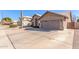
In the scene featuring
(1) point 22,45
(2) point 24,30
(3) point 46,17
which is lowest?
(1) point 22,45

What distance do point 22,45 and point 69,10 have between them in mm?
956

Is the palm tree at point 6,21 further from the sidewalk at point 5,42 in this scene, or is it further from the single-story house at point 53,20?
the single-story house at point 53,20

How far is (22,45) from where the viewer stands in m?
2.88

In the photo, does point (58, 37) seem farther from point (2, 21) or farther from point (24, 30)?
point (2, 21)

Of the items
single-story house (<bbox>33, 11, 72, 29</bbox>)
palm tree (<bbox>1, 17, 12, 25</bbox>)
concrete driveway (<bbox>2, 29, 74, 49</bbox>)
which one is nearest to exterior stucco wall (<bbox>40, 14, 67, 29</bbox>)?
single-story house (<bbox>33, 11, 72, 29</bbox>)

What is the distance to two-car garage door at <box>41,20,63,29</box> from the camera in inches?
116

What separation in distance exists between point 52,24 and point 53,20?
0.23 ft

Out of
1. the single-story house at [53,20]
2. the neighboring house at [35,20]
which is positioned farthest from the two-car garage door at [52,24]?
the neighboring house at [35,20]

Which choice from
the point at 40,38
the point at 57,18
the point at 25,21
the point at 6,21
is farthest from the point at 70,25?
the point at 6,21

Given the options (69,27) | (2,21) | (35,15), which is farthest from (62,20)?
(2,21)

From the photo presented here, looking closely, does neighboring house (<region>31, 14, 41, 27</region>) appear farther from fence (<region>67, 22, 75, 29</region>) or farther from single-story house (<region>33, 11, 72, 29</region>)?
fence (<region>67, 22, 75, 29</region>)
